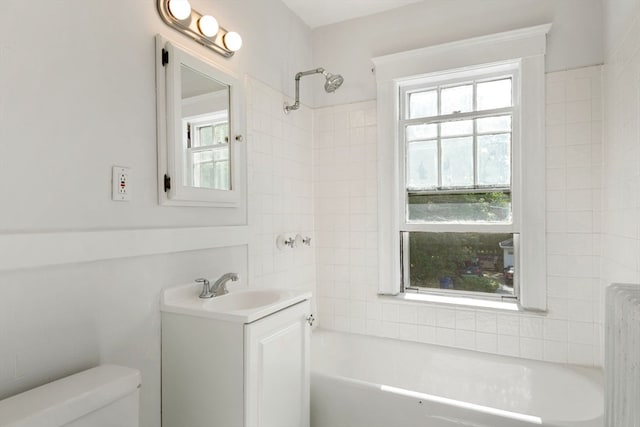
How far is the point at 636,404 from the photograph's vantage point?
0.85 metres

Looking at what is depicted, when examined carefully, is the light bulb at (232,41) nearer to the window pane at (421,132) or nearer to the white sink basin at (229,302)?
the white sink basin at (229,302)

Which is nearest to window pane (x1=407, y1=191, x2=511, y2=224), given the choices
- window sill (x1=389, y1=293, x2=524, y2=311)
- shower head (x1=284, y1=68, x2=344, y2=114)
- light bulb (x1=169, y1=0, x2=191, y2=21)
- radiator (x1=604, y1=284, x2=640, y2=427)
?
window sill (x1=389, y1=293, x2=524, y2=311)

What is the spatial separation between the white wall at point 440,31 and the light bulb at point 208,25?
121cm

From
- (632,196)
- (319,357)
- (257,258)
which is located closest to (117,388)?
(257,258)

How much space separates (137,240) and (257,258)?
0.84 m

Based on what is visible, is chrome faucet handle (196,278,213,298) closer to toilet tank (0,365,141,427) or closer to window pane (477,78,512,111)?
toilet tank (0,365,141,427)

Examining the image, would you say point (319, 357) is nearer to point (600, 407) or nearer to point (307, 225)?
point (307, 225)

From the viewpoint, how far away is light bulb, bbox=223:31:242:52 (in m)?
1.93

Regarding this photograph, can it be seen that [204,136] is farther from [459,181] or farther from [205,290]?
[459,181]

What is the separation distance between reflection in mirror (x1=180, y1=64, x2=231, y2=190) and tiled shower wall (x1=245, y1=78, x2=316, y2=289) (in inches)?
9.7

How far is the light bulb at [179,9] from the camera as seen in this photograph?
1.62 m

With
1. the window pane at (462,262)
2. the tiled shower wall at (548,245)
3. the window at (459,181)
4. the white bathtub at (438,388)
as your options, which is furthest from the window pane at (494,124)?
the white bathtub at (438,388)

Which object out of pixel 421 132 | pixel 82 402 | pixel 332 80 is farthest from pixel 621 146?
pixel 82 402

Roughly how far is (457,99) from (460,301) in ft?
4.55
